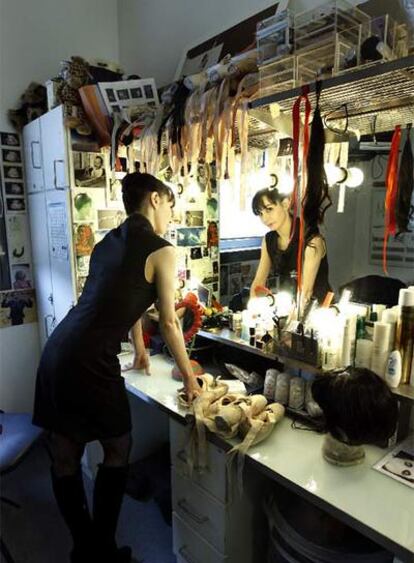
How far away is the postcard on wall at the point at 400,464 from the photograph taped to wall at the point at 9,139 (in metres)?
2.37

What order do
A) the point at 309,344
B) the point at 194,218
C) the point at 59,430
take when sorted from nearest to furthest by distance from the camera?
the point at 309,344 → the point at 59,430 → the point at 194,218

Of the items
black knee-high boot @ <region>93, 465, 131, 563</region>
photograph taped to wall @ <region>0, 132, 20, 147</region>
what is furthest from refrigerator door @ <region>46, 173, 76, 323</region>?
black knee-high boot @ <region>93, 465, 131, 563</region>

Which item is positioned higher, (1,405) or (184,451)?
(184,451)

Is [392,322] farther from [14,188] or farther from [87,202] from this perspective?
[14,188]

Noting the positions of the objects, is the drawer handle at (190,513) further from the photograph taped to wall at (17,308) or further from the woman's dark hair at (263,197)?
the photograph taped to wall at (17,308)

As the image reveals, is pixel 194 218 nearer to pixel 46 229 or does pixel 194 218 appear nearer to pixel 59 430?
pixel 46 229

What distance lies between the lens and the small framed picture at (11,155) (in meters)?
2.17

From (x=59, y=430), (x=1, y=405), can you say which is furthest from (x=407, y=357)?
(x=1, y=405)

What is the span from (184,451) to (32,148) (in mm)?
1791

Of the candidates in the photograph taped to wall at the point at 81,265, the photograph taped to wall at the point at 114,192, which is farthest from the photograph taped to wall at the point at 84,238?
the photograph taped to wall at the point at 114,192

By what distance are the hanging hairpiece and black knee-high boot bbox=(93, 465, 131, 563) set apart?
4.44ft

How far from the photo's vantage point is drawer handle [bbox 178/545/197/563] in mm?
1397

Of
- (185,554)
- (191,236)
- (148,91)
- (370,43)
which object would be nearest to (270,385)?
(185,554)

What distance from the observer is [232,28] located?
1668 mm
